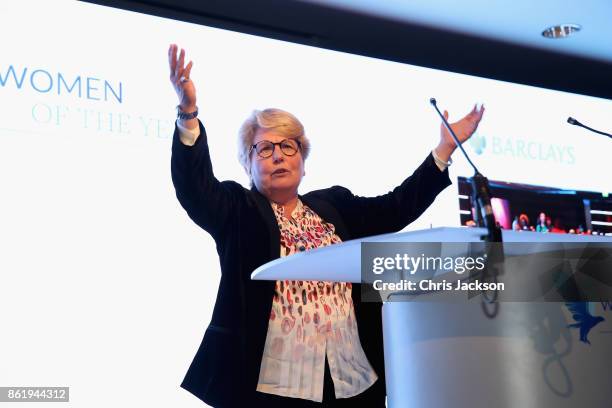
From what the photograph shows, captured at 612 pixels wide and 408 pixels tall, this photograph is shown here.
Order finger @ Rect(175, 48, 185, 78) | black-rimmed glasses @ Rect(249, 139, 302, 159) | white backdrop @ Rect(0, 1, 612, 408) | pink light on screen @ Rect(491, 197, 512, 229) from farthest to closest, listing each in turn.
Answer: pink light on screen @ Rect(491, 197, 512, 229) < white backdrop @ Rect(0, 1, 612, 408) < black-rimmed glasses @ Rect(249, 139, 302, 159) < finger @ Rect(175, 48, 185, 78)

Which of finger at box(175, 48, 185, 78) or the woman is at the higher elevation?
finger at box(175, 48, 185, 78)

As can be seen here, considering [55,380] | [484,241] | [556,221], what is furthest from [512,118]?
[484,241]

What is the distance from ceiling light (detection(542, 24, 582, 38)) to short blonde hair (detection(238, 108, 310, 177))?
215 centimetres

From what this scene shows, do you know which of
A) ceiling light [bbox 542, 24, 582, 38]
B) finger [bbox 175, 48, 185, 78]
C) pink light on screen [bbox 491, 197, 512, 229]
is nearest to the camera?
finger [bbox 175, 48, 185, 78]

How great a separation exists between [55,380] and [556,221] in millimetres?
2426

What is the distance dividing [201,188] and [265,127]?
378 millimetres

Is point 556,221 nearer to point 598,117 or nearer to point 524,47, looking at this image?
point 598,117

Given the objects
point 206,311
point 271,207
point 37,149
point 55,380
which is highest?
point 37,149

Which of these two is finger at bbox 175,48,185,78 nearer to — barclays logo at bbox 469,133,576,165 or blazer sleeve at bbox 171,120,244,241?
blazer sleeve at bbox 171,120,244,241

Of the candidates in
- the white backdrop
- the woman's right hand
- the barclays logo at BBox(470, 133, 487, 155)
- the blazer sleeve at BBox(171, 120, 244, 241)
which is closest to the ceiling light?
the barclays logo at BBox(470, 133, 487, 155)

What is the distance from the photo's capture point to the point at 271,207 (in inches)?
84.4

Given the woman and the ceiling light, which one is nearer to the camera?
the woman

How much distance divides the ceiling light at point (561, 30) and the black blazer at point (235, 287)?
2.25m

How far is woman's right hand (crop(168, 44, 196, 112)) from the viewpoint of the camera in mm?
1752
